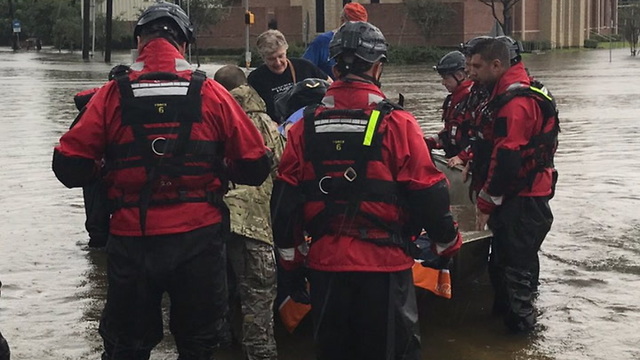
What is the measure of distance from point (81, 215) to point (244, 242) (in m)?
5.82

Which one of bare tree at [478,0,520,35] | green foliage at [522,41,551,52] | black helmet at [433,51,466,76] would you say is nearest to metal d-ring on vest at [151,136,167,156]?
black helmet at [433,51,466,76]

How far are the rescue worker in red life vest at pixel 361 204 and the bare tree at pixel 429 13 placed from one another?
63.9m

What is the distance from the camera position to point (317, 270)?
4438 mm

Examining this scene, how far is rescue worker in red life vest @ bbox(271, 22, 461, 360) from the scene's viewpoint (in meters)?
4.29

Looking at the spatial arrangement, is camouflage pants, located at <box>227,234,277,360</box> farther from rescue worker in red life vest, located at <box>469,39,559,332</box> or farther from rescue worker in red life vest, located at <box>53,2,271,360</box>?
rescue worker in red life vest, located at <box>469,39,559,332</box>

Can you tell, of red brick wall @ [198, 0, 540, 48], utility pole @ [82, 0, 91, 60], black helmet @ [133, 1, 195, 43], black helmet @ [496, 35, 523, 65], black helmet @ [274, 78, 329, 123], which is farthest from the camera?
red brick wall @ [198, 0, 540, 48]

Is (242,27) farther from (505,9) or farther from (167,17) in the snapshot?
(167,17)

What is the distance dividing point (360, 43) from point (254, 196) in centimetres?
155

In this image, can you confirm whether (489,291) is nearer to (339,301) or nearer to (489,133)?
(489,133)

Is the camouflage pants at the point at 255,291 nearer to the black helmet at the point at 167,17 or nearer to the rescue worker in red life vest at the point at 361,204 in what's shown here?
the rescue worker in red life vest at the point at 361,204

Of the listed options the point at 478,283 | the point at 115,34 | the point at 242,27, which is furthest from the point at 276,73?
the point at 242,27

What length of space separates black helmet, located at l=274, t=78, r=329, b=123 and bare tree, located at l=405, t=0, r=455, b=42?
204 ft

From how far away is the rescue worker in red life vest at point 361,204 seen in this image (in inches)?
169

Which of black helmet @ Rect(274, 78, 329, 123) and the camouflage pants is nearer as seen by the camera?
the camouflage pants
